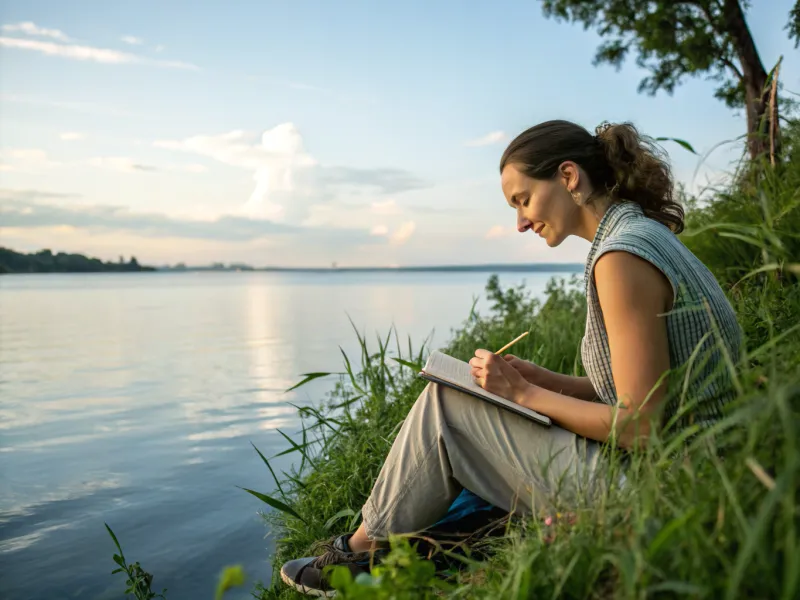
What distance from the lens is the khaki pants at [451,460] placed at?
89.3 inches

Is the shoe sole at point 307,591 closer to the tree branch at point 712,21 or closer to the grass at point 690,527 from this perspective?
the grass at point 690,527

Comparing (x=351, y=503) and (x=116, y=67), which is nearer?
(x=351, y=503)

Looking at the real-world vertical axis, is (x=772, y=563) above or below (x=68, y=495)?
above

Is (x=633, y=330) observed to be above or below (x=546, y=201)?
below

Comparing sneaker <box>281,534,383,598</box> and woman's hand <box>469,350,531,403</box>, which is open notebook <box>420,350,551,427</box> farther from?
sneaker <box>281,534,383,598</box>

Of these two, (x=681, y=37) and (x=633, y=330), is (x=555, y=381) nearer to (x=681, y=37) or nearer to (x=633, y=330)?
(x=633, y=330)

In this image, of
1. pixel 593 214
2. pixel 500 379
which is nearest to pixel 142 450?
pixel 500 379

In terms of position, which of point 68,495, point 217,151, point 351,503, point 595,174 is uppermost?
point 217,151

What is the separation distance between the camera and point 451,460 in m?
2.36

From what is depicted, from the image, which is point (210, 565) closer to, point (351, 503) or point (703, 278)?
point (351, 503)

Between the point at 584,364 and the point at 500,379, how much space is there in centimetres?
35

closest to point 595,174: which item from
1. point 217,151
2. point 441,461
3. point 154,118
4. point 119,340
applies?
point 441,461

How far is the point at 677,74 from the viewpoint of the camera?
30.3ft

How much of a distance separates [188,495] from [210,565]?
1236 millimetres
